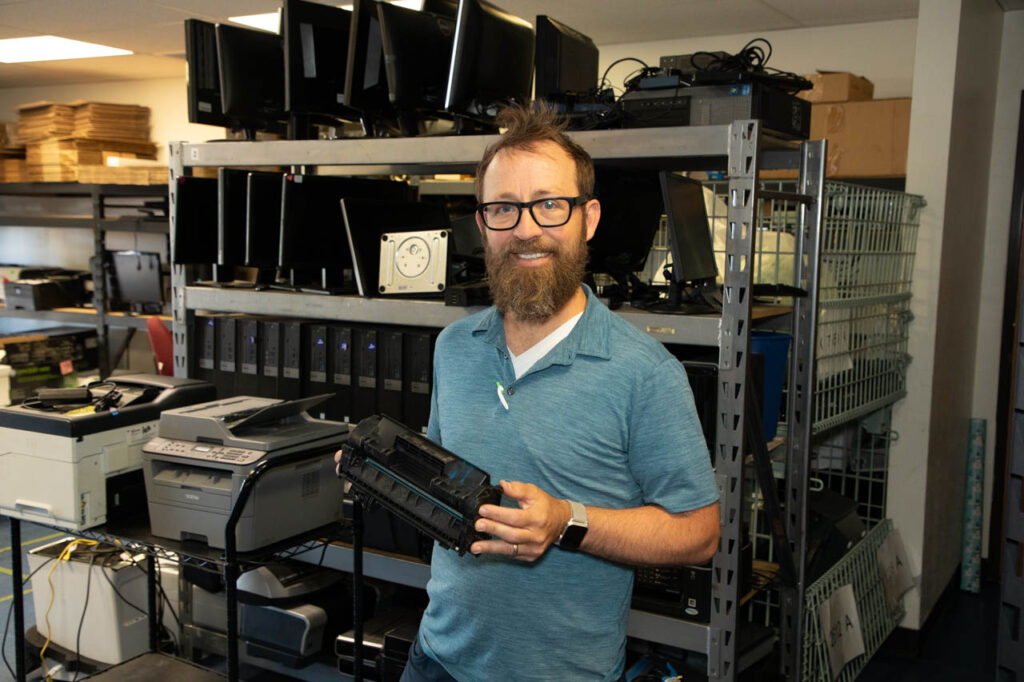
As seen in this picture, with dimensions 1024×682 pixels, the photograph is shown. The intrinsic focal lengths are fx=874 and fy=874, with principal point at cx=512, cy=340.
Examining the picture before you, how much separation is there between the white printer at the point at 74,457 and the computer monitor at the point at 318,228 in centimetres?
59

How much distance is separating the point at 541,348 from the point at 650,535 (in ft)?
1.13

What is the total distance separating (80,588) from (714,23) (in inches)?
154

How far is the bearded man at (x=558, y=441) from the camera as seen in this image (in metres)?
1.29

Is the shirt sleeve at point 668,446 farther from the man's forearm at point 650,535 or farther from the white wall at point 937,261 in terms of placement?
the white wall at point 937,261

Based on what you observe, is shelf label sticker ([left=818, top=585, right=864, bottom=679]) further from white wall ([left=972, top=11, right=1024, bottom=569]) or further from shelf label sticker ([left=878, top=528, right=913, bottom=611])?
white wall ([left=972, top=11, right=1024, bottom=569])

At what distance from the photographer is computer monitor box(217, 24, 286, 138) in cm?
277

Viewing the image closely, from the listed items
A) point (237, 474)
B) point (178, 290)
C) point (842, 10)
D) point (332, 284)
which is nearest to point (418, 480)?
point (237, 474)

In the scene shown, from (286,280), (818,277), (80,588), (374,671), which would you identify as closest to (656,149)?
(818,277)

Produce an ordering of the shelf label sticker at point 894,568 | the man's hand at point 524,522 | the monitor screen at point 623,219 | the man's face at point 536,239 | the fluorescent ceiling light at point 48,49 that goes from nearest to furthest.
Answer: the man's hand at point 524,522 < the man's face at point 536,239 < the monitor screen at point 623,219 < the shelf label sticker at point 894,568 < the fluorescent ceiling light at point 48,49

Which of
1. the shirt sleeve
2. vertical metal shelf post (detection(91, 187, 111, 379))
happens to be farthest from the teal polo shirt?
vertical metal shelf post (detection(91, 187, 111, 379))

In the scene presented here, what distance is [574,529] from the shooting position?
3.97 feet

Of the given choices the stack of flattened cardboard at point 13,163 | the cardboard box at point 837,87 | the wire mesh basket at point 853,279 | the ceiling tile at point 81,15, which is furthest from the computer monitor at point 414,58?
the stack of flattened cardboard at point 13,163

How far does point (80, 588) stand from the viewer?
293 centimetres

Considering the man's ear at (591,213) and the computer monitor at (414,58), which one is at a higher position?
the computer monitor at (414,58)
